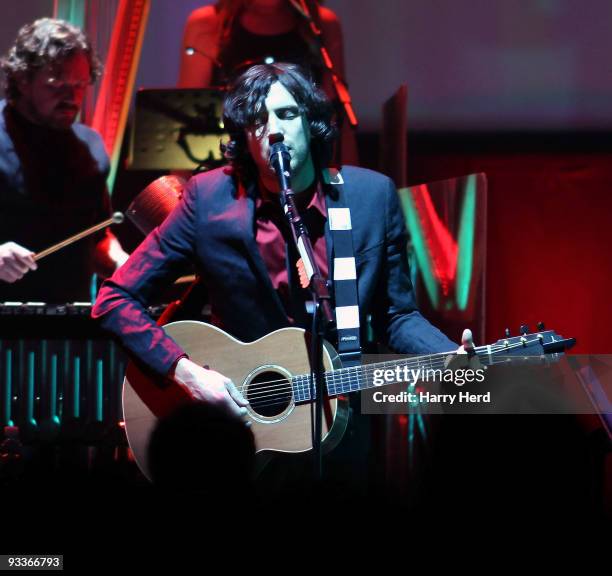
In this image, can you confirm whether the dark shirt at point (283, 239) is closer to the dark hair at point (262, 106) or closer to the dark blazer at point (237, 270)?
the dark blazer at point (237, 270)

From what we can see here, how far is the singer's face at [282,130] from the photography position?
10.6 feet

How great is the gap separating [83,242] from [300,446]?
6.88ft

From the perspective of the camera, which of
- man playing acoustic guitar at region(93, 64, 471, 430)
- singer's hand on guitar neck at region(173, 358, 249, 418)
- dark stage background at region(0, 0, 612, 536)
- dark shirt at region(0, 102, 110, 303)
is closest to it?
singer's hand on guitar neck at region(173, 358, 249, 418)

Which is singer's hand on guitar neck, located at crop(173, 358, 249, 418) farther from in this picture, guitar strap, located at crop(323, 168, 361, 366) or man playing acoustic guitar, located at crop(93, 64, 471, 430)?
guitar strap, located at crop(323, 168, 361, 366)

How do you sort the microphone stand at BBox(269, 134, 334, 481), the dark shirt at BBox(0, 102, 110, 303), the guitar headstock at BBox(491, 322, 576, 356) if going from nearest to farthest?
the microphone stand at BBox(269, 134, 334, 481) < the guitar headstock at BBox(491, 322, 576, 356) < the dark shirt at BBox(0, 102, 110, 303)

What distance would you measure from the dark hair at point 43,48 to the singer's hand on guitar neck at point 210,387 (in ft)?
6.60

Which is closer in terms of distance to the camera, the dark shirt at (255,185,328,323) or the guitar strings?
the guitar strings

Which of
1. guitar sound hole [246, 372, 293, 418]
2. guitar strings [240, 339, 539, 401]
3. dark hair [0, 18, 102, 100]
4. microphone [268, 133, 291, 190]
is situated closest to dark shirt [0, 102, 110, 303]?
dark hair [0, 18, 102, 100]

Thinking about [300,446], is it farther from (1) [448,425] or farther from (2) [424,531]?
(1) [448,425]

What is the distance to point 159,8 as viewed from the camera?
510 cm

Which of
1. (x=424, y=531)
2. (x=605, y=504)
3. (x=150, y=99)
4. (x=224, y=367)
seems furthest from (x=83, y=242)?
(x=605, y=504)

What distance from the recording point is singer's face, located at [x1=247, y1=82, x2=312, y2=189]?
322 cm

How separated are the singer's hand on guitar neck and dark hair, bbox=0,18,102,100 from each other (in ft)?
6.60

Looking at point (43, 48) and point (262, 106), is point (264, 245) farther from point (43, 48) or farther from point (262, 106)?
point (43, 48)
